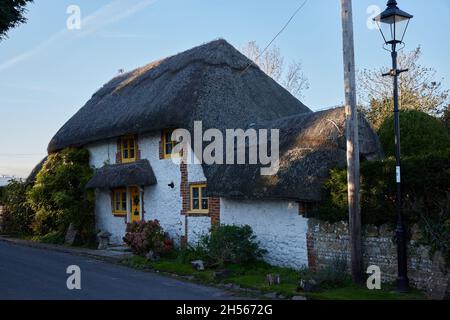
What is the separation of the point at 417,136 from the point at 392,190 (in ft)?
18.3

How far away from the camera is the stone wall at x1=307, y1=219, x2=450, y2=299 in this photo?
406 inches

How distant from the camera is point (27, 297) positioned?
10211 millimetres

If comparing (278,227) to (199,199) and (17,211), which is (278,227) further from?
(17,211)

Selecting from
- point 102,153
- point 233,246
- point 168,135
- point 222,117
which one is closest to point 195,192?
point 168,135

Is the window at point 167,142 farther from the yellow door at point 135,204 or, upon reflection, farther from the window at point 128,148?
the yellow door at point 135,204

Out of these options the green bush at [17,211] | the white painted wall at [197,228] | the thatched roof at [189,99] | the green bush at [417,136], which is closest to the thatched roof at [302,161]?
the white painted wall at [197,228]

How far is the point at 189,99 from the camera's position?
1797 cm

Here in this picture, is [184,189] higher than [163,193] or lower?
higher

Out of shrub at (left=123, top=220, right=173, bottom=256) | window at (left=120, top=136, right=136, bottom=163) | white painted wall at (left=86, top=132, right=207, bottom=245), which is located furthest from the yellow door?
shrub at (left=123, top=220, right=173, bottom=256)

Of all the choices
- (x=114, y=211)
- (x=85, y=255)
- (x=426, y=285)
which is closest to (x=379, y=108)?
(x=114, y=211)

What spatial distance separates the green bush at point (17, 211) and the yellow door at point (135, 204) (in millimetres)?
7529

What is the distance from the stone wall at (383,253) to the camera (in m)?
10.3
